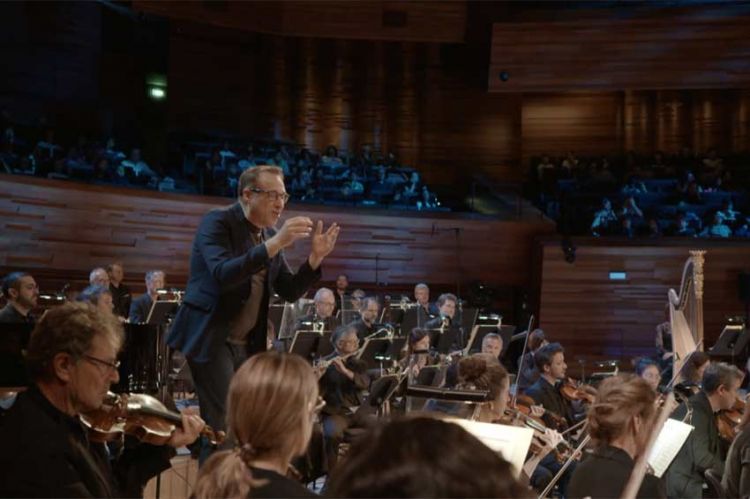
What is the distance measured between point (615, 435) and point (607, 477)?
0.17 metres

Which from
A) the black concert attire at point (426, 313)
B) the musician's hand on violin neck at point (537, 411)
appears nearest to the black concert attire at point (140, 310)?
the black concert attire at point (426, 313)

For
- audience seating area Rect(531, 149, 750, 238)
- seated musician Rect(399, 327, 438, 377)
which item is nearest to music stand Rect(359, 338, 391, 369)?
seated musician Rect(399, 327, 438, 377)

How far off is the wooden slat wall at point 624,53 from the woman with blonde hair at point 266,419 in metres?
14.3

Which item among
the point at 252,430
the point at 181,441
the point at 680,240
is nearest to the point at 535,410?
the point at 181,441

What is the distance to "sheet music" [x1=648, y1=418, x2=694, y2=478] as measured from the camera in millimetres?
3873

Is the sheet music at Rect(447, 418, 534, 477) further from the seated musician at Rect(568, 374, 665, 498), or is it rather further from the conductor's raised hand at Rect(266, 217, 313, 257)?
the conductor's raised hand at Rect(266, 217, 313, 257)

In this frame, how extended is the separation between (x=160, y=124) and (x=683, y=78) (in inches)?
349

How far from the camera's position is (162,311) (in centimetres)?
827

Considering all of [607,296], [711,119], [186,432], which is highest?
[711,119]

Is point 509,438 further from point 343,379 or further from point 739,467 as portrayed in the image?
point 343,379

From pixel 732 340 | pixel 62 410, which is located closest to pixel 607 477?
pixel 62 410

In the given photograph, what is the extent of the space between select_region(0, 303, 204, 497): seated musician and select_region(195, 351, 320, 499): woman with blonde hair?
22.1 inches

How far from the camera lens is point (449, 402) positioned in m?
3.88

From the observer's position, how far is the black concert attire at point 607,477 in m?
2.88
